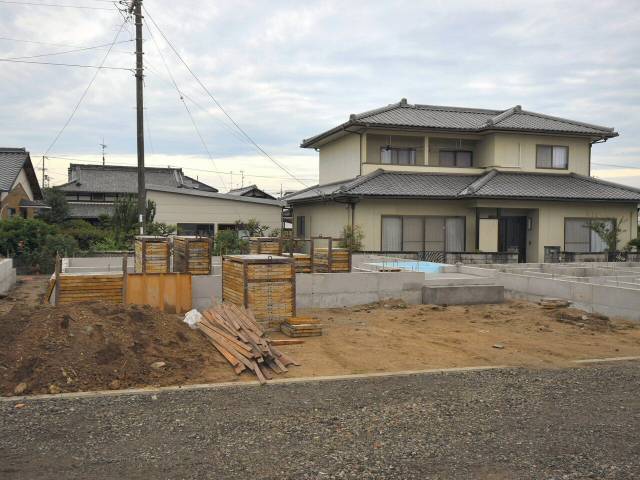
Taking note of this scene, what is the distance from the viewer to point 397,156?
2438 cm

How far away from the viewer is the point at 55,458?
4965 millimetres

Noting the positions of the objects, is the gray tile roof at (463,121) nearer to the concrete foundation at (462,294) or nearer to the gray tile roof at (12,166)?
the concrete foundation at (462,294)

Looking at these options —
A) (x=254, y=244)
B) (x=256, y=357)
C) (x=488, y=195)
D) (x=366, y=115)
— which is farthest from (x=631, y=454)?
(x=366, y=115)

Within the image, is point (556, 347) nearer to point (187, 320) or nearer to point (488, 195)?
point (187, 320)

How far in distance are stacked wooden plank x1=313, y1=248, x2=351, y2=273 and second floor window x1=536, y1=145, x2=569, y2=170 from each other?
13933 mm

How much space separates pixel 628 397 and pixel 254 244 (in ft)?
33.7

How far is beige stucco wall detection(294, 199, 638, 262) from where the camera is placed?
2216cm

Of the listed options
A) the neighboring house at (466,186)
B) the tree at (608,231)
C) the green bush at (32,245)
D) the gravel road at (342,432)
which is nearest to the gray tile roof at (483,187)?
the neighboring house at (466,186)

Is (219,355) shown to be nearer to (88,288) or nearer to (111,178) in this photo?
(88,288)

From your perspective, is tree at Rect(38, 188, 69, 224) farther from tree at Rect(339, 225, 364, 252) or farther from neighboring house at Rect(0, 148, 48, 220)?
tree at Rect(339, 225, 364, 252)

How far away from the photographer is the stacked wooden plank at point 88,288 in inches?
426

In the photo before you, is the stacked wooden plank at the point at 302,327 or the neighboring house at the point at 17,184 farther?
the neighboring house at the point at 17,184

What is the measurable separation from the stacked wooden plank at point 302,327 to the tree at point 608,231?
1671 centimetres

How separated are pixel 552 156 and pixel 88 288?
20.8m
